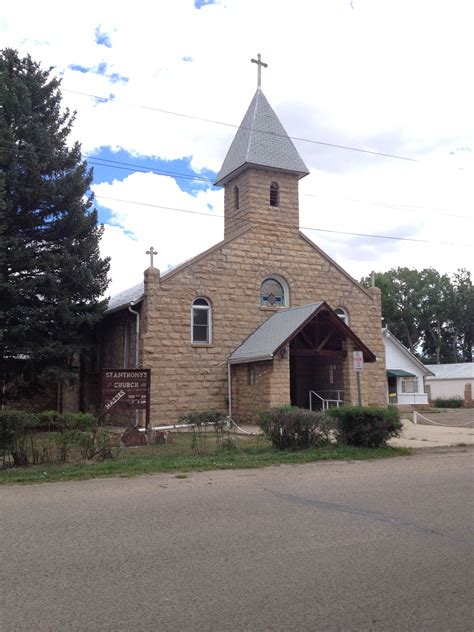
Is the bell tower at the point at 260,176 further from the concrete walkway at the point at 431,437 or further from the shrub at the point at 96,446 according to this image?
the shrub at the point at 96,446

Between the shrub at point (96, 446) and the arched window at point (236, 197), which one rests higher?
the arched window at point (236, 197)

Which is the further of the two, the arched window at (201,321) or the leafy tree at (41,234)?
the arched window at (201,321)

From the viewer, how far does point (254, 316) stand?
78.6ft

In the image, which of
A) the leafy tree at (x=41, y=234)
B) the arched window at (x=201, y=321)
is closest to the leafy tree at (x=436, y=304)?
the arched window at (x=201, y=321)

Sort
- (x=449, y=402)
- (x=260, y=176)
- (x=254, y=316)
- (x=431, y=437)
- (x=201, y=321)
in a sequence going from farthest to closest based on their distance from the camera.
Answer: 1. (x=449, y=402)
2. (x=260, y=176)
3. (x=254, y=316)
4. (x=201, y=321)
5. (x=431, y=437)

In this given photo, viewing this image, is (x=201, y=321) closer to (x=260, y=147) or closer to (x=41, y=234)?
(x=41, y=234)

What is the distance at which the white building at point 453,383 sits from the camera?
4947 centimetres

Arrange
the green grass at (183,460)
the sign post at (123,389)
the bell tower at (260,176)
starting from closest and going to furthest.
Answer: the green grass at (183,460) → the sign post at (123,389) → the bell tower at (260,176)

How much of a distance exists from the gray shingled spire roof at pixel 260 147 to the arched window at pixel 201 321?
6516 mm

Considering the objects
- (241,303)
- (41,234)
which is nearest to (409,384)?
(241,303)

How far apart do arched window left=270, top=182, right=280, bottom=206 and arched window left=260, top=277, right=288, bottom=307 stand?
3491mm

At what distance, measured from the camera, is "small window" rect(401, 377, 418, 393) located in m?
41.8

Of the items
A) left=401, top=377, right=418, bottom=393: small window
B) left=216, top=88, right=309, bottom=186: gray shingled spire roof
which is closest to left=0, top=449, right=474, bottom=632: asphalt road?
left=216, top=88, right=309, bottom=186: gray shingled spire roof

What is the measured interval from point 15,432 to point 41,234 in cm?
1195
